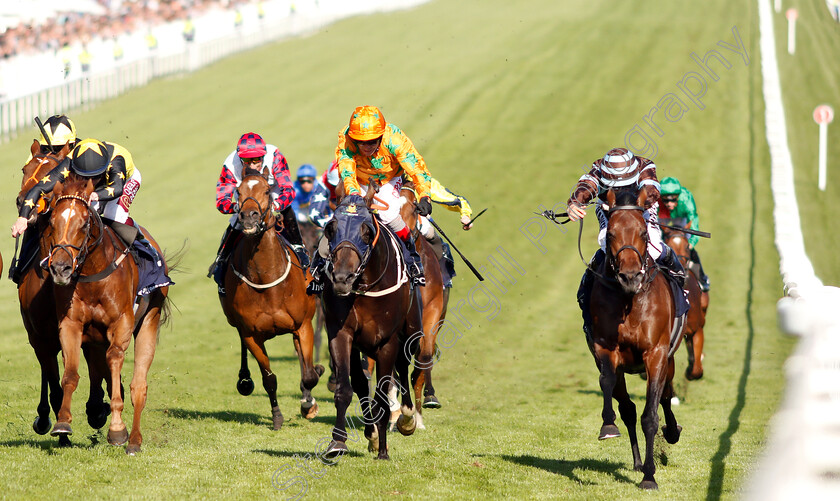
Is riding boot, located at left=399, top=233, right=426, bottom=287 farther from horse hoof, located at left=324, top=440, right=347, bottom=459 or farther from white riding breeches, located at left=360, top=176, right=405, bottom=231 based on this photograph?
horse hoof, located at left=324, top=440, right=347, bottom=459

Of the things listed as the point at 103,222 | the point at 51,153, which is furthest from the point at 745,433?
the point at 51,153

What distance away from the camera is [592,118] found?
30625 mm

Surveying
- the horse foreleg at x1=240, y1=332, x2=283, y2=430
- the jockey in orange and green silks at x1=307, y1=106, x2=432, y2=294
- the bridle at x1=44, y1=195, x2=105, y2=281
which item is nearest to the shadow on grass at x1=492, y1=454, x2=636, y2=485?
the jockey in orange and green silks at x1=307, y1=106, x2=432, y2=294

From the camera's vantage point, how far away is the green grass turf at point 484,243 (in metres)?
7.55

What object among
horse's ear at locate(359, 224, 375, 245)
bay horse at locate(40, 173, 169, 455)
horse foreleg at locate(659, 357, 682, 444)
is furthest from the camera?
horse foreleg at locate(659, 357, 682, 444)

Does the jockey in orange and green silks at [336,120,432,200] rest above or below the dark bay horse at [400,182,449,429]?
above

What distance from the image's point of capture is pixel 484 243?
21219 millimetres

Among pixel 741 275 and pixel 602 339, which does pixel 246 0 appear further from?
pixel 602 339

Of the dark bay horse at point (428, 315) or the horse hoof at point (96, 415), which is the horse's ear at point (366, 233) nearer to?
the dark bay horse at point (428, 315)

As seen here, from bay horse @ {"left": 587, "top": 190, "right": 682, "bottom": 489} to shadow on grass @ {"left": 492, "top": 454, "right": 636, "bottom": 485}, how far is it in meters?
0.25

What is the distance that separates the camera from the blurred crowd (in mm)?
26016

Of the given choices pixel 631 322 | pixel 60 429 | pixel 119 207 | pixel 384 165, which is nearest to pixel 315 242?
pixel 384 165

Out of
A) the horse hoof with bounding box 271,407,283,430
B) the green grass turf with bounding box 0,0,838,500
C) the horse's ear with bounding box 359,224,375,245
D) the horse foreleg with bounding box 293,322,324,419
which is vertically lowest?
the green grass turf with bounding box 0,0,838,500

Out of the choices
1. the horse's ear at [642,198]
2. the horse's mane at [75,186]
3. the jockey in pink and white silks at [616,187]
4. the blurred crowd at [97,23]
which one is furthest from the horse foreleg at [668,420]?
the blurred crowd at [97,23]
